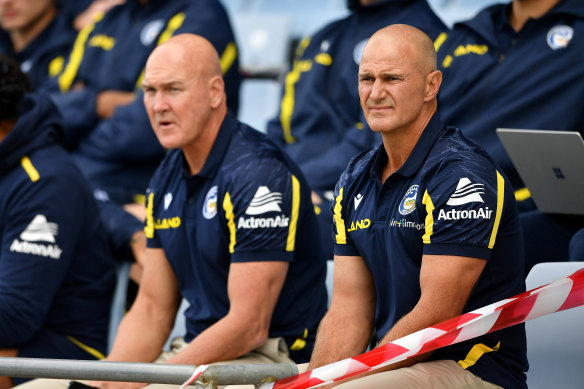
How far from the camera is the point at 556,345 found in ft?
8.00

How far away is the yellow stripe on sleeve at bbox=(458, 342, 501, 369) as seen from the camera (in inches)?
85.4

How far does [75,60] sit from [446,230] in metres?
3.35

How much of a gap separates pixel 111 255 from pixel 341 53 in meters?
1.38

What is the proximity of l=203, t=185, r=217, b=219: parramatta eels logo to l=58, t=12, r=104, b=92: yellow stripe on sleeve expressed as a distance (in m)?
2.33

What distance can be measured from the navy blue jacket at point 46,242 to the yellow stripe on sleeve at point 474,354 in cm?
150

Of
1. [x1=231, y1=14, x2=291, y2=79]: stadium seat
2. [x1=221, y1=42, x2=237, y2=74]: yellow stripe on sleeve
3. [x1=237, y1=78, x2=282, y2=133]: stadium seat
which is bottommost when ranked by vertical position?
[x1=237, y1=78, x2=282, y2=133]: stadium seat

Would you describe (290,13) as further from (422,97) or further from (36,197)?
(422,97)

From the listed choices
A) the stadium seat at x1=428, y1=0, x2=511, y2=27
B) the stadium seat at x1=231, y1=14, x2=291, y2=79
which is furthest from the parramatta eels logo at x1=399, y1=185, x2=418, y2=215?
the stadium seat at x1=231, y1=14, x2=291, y2=79

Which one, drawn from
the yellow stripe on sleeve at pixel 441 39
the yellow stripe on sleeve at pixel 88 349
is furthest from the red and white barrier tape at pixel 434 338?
the yellow stripe on sleeve at pixel 441 39

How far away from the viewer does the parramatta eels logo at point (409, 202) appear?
2.23 m

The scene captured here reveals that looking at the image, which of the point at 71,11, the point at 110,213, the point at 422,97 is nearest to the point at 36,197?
the point at 110,213

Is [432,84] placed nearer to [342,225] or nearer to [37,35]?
[342,225]

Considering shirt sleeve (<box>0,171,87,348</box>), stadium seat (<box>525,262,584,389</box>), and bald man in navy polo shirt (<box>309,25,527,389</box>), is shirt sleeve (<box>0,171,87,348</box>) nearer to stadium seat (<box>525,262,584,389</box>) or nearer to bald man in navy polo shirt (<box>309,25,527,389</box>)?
bald man in navy polo shirt (<box>309,25,527,389</box>)

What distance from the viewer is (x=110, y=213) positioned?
12.7 feet
